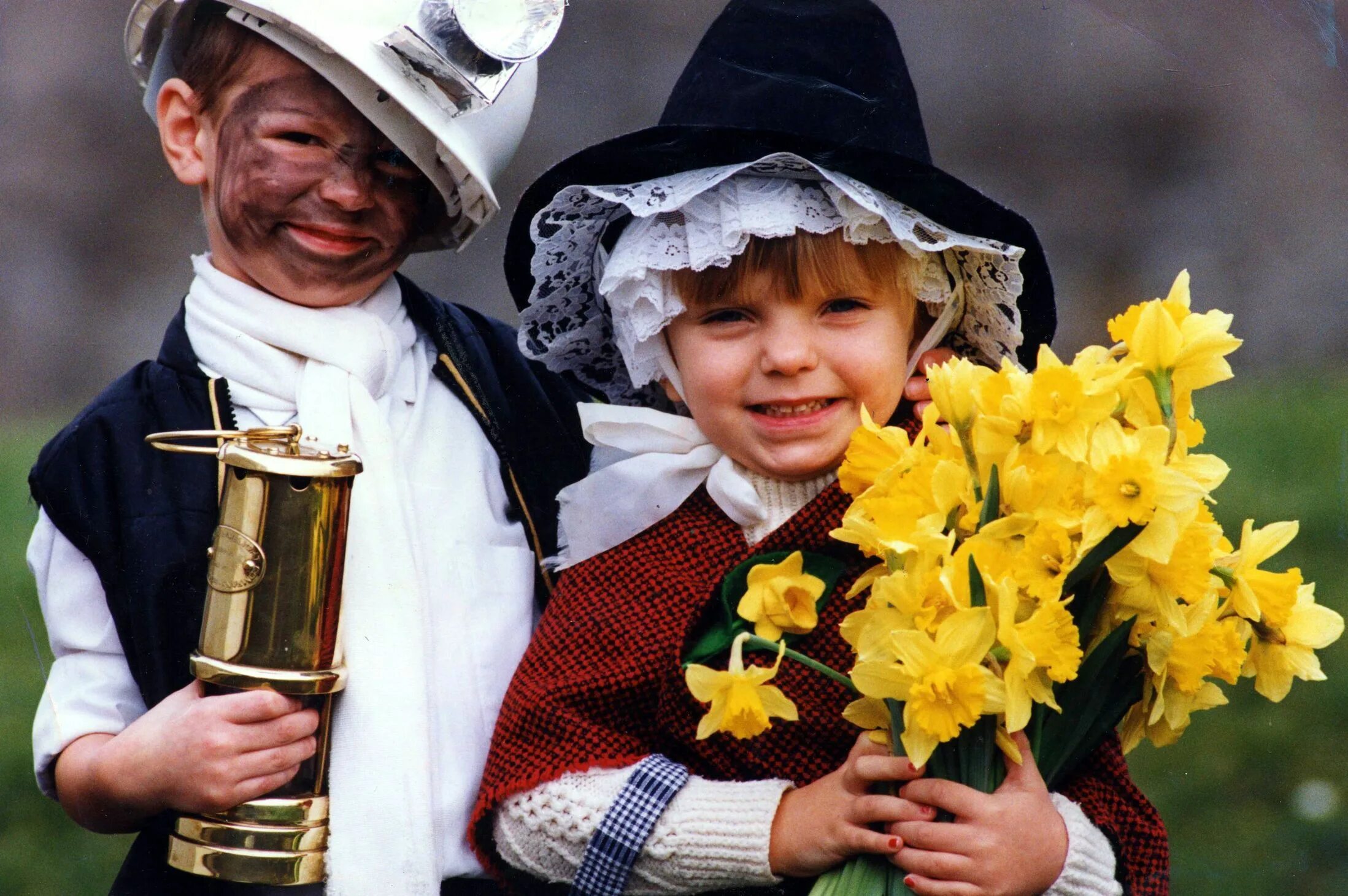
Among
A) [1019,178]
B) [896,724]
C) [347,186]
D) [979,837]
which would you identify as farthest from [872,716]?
[1019,178]

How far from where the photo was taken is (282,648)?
162cm

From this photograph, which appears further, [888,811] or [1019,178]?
[1019,178]

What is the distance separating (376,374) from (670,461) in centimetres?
37

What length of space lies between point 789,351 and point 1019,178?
2209 millimetres

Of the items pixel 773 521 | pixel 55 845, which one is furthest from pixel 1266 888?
pixel 55 845

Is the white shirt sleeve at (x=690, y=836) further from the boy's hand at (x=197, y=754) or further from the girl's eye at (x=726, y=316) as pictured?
the girl's eye at (x=726, y=316)

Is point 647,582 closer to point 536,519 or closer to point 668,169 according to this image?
point 536,519

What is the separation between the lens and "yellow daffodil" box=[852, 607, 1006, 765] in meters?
1.31

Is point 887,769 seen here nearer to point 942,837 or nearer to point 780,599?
point 942,837

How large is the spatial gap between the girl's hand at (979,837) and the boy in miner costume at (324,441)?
0.56 metres

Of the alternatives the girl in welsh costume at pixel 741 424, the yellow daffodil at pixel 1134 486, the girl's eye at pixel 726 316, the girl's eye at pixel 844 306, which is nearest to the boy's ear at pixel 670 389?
the girl in welsh costume at pixel 741 424

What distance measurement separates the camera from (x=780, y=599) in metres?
1.57

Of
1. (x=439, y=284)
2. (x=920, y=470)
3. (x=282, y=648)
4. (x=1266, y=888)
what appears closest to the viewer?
(x=920, y=470)

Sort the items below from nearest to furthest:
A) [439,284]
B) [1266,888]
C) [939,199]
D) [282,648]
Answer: [282,648] → [939,199] → [1266,888] → [439,284]
